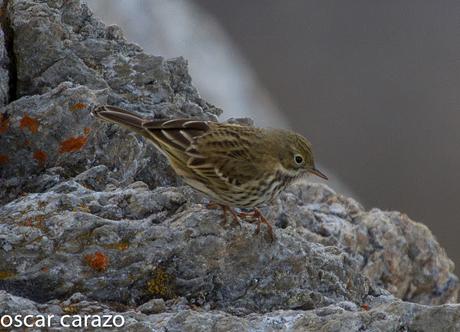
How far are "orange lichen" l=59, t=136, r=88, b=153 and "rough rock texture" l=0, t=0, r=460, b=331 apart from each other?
0.04 ft

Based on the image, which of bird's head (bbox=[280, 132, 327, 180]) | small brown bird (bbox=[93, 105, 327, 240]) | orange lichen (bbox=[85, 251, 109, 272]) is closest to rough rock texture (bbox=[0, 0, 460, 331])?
orange lichen (bbox=[85, 251, 109, 272])

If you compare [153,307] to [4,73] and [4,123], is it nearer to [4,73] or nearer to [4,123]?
[4,123]

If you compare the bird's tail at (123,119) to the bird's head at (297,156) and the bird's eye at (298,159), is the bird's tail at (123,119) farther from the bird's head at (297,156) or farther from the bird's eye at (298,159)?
the bird's eye at (298,159)

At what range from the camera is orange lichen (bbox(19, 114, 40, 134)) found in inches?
354

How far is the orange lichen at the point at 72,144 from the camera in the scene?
9094 mm

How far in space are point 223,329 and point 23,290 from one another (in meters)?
1.88

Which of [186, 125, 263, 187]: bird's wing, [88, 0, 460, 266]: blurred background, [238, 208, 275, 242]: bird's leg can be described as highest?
[88, 0, 460, 266]: blurred background

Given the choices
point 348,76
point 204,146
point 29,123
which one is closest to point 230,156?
point 204,146

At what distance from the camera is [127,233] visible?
7543 mm

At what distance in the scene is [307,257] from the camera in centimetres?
820

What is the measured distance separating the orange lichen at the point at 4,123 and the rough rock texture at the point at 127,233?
2 cm

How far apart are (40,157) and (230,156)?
226 centimetres

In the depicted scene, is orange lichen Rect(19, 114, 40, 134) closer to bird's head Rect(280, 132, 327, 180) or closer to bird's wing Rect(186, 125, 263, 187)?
bird's wing Rect(186, 125, 263, 187)

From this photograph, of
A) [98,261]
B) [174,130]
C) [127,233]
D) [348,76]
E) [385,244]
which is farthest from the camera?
[348,76]
